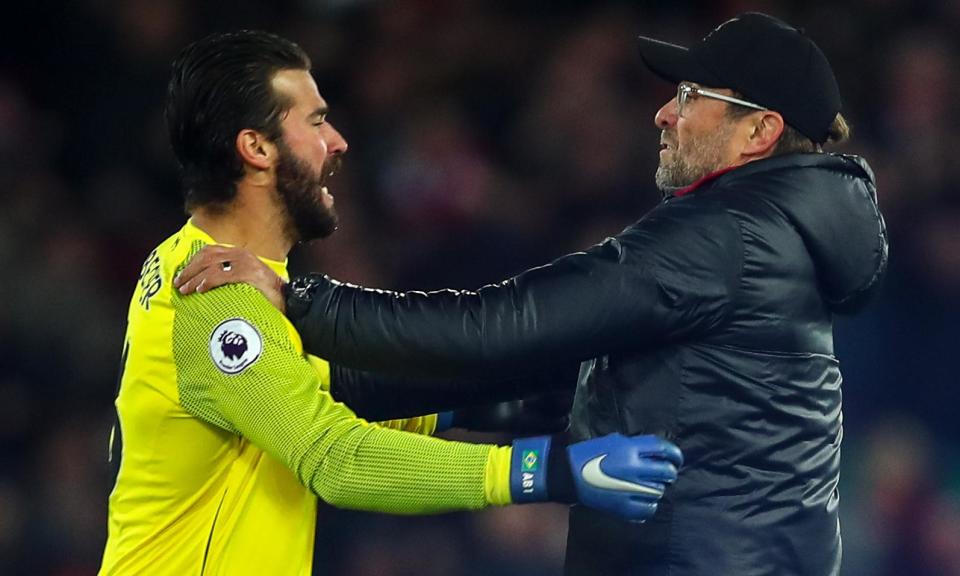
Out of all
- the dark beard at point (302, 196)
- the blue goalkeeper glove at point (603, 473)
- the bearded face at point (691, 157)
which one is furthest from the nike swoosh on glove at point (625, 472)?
the dark beard at point (302, 196)

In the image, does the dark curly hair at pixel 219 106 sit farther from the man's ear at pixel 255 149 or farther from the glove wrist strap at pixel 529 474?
the glove wrist strap at pixel 529 474

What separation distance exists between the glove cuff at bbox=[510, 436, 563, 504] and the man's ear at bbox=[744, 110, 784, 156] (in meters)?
0.86

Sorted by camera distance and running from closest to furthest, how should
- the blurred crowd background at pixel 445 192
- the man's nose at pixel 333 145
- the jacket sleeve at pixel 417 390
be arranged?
1. the man's nose at pixel 333 145
2. the jacket sleeve at pixel 417 390
3. the blurred crowd background at pixel 445 192

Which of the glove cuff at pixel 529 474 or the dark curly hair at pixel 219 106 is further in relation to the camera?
the dark curly hair at pixel 219 106

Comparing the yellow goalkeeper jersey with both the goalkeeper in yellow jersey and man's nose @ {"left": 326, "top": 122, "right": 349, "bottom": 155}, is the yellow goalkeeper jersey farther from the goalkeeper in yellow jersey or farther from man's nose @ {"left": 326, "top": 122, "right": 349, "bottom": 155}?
man's nose @ {"left": 326, "top": 122, "right": 349, "bottom": 155}

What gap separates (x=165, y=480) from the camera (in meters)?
2.85

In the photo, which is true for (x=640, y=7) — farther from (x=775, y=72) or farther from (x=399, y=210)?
(x=775, y=72)

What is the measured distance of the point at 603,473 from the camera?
2564 mm

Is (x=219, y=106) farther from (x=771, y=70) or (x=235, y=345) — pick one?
(x=771, y=70)

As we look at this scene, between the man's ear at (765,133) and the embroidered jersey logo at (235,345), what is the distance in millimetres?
1145

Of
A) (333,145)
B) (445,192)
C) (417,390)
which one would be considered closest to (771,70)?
(333,145)

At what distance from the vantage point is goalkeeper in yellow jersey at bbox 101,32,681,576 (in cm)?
263

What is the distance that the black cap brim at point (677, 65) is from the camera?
306 cm

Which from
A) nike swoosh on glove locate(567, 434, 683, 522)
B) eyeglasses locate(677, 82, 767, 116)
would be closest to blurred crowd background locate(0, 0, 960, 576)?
eyeglasses locate(677, 82, 767, 116)
